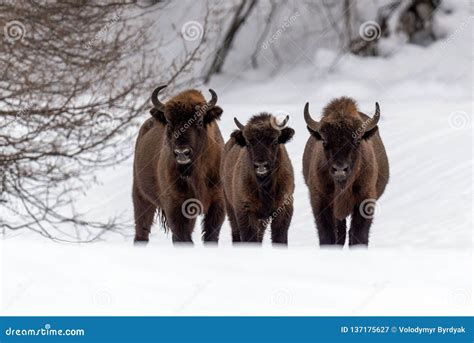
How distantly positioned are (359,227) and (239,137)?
4.37ft

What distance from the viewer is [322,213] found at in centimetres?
1099

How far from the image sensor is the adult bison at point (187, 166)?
1057cm

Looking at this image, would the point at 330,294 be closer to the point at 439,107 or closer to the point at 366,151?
the point at 366,151

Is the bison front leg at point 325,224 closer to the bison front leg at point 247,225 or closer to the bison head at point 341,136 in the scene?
the bison head at point 341,136

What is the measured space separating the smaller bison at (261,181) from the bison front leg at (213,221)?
0.41 ft

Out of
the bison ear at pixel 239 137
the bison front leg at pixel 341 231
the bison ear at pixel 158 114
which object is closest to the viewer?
the bison ear at pixel 239 137

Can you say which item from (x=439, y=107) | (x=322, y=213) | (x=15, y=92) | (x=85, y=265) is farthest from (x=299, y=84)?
(x=85, y=265)

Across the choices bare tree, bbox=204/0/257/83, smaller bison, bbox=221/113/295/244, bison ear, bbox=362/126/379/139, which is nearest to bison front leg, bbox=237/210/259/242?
smaller bison, bbox=221/113/295/244

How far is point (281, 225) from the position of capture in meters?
10.8

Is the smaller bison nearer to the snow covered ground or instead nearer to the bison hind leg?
the snow covered ground

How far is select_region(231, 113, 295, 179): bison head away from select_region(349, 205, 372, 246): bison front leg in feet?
2.86

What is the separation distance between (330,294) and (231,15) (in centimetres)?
2313

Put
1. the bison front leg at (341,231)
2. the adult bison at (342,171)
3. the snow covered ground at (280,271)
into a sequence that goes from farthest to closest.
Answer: the bison front leg at (341,231) < the adult bison at (342,171) < the snow covered ground at (280,271)

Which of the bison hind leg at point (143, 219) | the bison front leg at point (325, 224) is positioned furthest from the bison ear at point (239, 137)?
the bison hind leg at point (143, 219)
